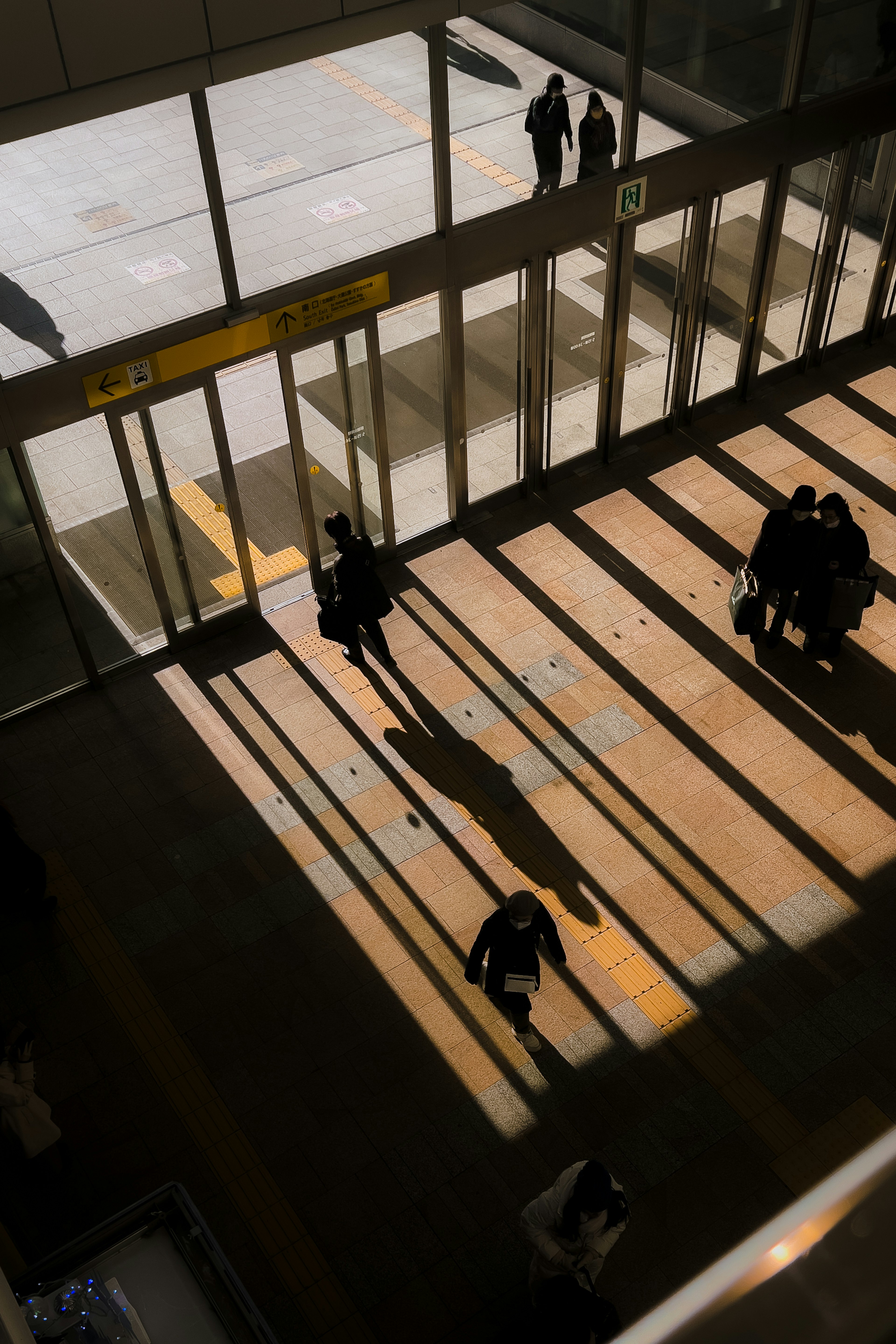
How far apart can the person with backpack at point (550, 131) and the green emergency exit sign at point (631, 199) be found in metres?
0.65

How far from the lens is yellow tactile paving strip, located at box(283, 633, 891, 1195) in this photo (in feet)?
21.9

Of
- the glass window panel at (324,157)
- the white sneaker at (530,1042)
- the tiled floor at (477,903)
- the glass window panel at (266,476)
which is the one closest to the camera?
the tiled floor at (477,903)

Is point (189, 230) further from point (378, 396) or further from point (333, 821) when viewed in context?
point (333, 821)

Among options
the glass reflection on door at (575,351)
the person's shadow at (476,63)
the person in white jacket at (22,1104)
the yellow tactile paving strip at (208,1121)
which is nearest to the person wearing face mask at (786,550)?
the glass reflection on door at (575,351)

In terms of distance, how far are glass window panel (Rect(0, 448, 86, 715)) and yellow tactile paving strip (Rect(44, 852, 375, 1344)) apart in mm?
1655

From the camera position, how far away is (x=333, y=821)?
854 cm

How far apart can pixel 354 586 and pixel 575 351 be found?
11.5 ft

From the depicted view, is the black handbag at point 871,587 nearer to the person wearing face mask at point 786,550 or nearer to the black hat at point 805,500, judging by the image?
the person wearing face mask at point 786,550

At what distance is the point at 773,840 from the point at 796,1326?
8.07 meters

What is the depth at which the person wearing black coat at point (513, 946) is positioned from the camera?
21.2 ft

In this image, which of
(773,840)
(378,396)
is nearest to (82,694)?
(378,396)

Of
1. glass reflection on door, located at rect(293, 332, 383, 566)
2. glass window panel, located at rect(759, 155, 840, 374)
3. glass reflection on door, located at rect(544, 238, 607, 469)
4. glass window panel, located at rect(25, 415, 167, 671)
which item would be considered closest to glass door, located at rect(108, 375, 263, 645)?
glass window panel, located at rect(25, 415, 167, 671)

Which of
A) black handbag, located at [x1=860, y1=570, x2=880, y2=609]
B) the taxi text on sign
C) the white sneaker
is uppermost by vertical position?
the taxi text on sign

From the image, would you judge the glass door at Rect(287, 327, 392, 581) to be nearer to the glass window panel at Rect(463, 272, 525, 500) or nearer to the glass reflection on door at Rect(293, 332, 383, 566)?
the glass reflection on door at Rect(293, 332, 383, 566)
